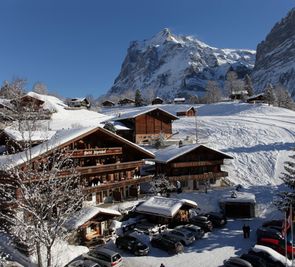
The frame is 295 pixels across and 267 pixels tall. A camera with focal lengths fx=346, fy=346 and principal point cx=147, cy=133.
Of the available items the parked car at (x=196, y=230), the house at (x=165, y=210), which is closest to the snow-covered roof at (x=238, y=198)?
the house at (x=165, y=210)

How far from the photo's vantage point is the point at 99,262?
25625mm

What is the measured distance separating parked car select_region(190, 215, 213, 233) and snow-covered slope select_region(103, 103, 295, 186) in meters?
16.5

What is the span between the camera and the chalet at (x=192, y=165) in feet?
144

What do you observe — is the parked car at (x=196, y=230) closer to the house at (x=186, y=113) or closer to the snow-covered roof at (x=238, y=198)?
the snow-covered roof at (x=238, y=198)

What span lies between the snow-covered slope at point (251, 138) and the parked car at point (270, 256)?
2283 cm

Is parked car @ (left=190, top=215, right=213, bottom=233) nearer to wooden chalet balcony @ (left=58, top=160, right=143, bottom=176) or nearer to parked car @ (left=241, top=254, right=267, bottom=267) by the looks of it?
parked car @ (left=241, top=254, right=267, bottom=267)

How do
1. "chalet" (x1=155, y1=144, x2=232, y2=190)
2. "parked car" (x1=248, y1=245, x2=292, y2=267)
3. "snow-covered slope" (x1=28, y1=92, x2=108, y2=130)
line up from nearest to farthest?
"parked car" (x1=248, y1=245, x2=292, y2=267)
"chalet" (x1=155, y1=144, x2=232, y2=190)
"snow-covered slope" (x1=28, y1=92, x2=108, y2=130)

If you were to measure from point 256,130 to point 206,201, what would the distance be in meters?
32.7

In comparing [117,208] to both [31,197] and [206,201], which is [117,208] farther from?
[31,197]

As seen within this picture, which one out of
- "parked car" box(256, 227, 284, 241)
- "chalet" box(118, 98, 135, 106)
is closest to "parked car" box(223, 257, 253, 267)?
"parked car" box(256, 227, 284, 241)

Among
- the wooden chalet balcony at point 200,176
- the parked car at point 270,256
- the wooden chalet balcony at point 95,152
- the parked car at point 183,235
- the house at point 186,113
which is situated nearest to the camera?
the parked car at point 270,256

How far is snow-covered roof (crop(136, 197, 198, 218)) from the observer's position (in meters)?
32.8

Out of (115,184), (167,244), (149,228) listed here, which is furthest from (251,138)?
(167,244)

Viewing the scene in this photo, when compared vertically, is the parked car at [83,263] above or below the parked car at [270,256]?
above
